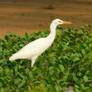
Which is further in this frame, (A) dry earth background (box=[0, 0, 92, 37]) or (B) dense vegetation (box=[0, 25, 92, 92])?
(A) dry earth background (box=[0, 0, 92, 37])

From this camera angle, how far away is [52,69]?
631cm

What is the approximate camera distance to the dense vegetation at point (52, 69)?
5.82 m

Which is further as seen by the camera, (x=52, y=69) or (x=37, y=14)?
(x=37, y=14)

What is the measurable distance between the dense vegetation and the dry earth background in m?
3.52

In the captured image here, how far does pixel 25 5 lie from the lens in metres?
17.6

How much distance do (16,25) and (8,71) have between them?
6550 millimetres

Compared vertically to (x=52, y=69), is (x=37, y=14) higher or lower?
higher

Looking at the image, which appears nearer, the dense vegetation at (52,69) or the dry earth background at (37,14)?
the dense vegetation at (52,69)

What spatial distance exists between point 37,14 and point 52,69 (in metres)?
8.81

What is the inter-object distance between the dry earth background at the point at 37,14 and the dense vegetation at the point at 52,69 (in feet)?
11.6

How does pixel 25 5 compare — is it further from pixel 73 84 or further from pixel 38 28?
pixel 73 84

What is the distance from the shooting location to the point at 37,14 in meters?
14.9

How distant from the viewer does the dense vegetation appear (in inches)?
229

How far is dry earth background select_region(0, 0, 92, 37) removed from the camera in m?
12.3
